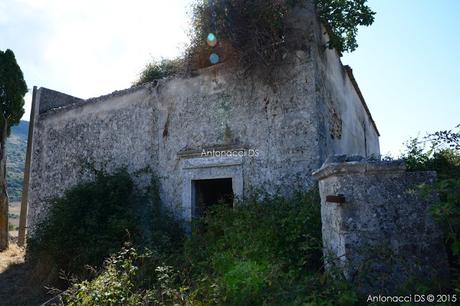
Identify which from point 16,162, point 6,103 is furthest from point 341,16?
point 16,162

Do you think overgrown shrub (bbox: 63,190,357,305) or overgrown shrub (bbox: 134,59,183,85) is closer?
overgrown shrub (bbox: 63,190,357,305)

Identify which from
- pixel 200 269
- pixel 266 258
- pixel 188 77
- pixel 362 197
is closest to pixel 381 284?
pixel 362 197

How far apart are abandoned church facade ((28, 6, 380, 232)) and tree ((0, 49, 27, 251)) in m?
2.24

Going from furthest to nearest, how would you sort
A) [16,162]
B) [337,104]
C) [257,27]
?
[16,162] → [337,104] → [257,27]

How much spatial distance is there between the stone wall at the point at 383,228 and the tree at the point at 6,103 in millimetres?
11241

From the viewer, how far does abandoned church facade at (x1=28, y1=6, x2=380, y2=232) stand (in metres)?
5.98

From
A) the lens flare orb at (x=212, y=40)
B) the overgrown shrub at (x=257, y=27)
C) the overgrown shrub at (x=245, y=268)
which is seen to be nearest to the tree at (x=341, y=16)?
the overgrown shrub at (x=257, y=27)

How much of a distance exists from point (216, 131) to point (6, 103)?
8.20m

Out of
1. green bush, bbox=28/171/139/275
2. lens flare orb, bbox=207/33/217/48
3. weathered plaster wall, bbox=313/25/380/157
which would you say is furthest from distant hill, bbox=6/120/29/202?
weathered plaster wall, bbox=313/25/380/157

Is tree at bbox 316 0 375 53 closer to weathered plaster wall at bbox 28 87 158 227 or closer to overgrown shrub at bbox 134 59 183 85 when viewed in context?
weathered plaster wall at bbox 28 87 158 227

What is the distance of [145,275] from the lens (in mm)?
4605

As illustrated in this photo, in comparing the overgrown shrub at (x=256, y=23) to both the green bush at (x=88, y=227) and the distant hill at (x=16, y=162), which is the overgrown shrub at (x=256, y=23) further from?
the distant hill at (x=16, y=162)

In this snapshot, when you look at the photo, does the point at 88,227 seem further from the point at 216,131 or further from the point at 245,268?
the point at 245,268

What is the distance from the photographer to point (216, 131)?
6699mm
